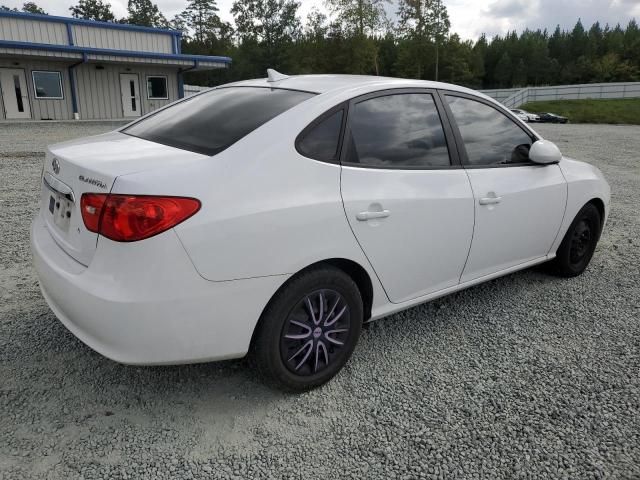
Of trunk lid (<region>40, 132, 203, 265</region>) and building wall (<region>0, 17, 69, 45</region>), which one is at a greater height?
building wall (<region>0, 17, 69, 45</region>)

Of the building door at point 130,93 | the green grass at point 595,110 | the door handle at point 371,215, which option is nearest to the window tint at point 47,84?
the building door at point 130,93

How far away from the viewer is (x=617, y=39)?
265 ft

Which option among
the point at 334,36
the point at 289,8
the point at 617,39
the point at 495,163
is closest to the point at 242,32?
the point at 289,8

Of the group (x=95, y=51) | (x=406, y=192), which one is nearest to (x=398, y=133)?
(x=406, y=192)

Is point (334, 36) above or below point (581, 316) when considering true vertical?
above

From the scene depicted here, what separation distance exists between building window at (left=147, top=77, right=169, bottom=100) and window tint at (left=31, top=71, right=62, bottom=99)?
4.30 meters

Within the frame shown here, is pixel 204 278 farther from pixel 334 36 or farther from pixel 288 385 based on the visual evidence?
pixel 334 36

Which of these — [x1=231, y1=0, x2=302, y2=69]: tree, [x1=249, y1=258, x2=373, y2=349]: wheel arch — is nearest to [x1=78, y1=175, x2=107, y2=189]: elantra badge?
[x1=249, y1=258, x2=373, y2=349]: wheel arch

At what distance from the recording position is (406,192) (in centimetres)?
288

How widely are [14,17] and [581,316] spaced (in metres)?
25.6

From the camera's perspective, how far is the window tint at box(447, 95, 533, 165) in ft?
11.2

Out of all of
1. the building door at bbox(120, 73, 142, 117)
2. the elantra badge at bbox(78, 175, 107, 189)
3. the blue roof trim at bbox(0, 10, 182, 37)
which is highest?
the blue roof trim at bbox(0, 10, 182, 37)

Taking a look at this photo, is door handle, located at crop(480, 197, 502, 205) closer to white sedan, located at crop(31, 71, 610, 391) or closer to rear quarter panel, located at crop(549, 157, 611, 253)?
white sedan, located at crop(31, 71, 610, 391)

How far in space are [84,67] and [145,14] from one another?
206 feet
